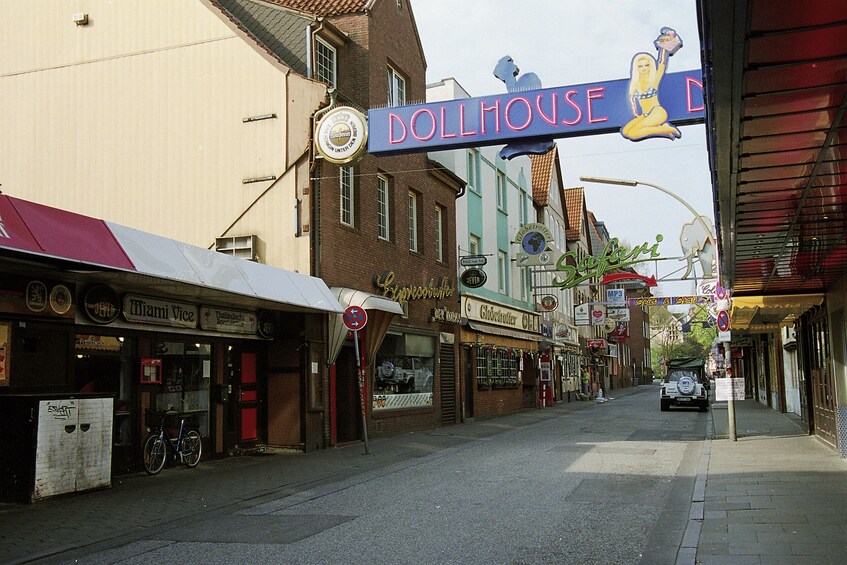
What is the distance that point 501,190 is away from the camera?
3334 cm

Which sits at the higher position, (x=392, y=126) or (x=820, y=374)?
(x=392, y=126)

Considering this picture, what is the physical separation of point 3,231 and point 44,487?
137 inches

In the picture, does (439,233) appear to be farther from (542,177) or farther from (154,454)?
(542,177)

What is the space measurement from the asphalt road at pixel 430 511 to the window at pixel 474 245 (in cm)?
1228

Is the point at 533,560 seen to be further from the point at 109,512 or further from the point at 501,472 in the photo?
the point at 501,472

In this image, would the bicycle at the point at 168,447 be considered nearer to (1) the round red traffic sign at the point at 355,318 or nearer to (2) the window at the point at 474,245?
(1) the round red traffic sign at the point at 355,318

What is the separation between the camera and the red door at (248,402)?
16188mm

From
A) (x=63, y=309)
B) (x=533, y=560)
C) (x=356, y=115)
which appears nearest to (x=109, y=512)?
(x=63, y=309)

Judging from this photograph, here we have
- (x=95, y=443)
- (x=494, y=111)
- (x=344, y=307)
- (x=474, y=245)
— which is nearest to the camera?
(x=95, y=443)

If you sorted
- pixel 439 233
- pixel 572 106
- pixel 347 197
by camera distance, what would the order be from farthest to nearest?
pixel 439 233
pixel 347 197
pixel 572 106

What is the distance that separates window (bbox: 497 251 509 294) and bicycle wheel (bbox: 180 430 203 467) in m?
18.7

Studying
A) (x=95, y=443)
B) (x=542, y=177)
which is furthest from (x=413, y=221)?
(x=542, y=177)

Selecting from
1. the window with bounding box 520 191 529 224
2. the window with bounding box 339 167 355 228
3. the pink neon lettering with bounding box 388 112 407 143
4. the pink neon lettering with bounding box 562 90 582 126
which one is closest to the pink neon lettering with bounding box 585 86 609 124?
the pink neon lettering with bounding box 562 90 582 126

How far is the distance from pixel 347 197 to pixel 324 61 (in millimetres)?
3216
